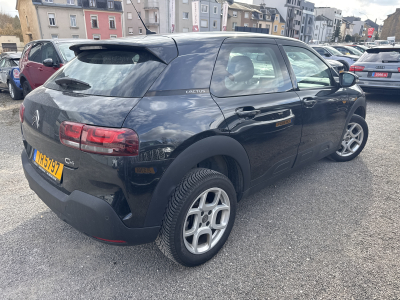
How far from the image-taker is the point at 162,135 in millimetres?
1913

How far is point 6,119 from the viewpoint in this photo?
7316mm

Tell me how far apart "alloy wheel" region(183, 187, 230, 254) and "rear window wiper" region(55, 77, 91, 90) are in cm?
116

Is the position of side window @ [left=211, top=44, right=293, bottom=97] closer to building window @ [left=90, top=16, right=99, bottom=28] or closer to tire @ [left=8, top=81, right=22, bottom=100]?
tire @ [left=8, top=81, right=22, bottom=100]

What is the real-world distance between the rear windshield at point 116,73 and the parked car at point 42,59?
14.0ft

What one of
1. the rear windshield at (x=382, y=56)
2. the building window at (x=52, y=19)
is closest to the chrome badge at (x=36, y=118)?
the rear windshield at (x=382, y=56)

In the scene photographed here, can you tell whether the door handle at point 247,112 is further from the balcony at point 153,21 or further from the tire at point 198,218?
the balcony at point 153,21

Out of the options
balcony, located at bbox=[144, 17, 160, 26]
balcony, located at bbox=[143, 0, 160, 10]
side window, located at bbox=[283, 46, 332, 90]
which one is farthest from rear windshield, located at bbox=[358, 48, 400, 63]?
balcony, located at bbox=[143, 0, 160, 10]

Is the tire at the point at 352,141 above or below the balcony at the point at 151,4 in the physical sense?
below

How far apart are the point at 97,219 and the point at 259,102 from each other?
63.4 inches

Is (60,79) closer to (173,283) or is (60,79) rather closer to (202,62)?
(202,62)

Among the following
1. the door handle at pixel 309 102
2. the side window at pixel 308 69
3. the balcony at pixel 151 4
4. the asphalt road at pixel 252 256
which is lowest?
the asphalt road at pixel 252 256

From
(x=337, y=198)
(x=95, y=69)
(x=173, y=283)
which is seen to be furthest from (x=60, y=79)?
(x=337, y=198)

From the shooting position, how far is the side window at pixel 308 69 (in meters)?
3.14

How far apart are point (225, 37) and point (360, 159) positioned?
3254mm
